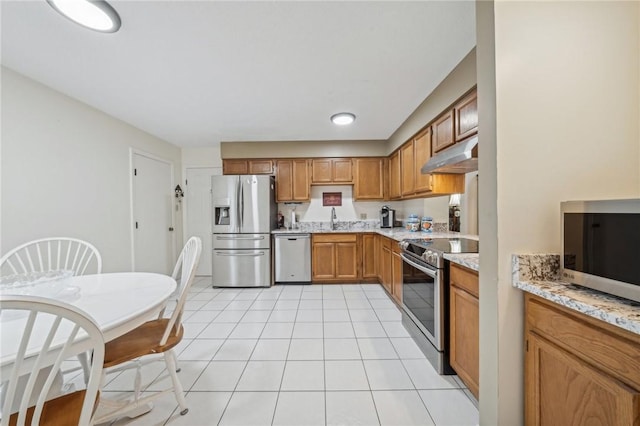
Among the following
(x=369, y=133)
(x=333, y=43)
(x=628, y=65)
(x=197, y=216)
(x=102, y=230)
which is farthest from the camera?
(x=197, y=216)

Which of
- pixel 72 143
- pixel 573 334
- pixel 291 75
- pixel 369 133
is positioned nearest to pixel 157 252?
pixel 72 143

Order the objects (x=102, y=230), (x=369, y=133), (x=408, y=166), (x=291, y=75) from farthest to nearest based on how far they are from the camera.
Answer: (x=369, y=133) → (x=408, y=166) → (x=102, y=230) → (x=291, y=75)

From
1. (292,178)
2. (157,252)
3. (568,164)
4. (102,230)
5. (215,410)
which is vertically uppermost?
(292,178)

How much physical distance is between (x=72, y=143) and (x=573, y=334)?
389 centimetres

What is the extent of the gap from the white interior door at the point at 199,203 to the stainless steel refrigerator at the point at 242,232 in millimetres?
745

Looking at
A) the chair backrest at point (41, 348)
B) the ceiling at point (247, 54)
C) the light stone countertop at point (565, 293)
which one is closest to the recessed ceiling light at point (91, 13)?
the ceiling at point (247, 54)

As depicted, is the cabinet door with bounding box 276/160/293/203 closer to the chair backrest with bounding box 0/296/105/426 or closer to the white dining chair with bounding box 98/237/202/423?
the white dining chair with bounding box 98/237/202/423

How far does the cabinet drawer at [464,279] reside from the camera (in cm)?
136

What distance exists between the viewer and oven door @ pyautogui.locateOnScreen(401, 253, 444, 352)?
1.69 metres

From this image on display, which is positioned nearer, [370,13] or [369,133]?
[370,13]

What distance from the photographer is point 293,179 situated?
4.07m

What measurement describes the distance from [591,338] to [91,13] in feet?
8.95

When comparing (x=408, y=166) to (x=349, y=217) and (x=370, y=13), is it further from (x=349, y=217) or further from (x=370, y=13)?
(x=370, y=13)

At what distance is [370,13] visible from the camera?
4.68 feet
